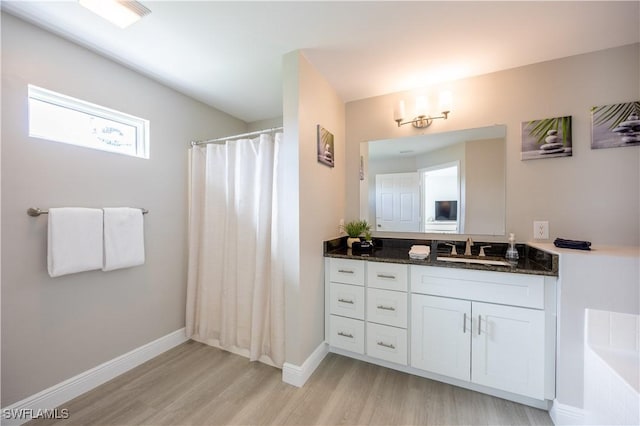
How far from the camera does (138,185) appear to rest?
6.61ft

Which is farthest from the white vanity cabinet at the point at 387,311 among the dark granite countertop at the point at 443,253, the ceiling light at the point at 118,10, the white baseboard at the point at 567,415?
the ceiling light at the point at 118,10

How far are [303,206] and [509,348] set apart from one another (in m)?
1.62

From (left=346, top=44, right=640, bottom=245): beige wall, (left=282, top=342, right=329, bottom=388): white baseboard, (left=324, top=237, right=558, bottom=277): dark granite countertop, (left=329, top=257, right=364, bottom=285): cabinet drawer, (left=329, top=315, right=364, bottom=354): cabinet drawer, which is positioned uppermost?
(left=346, top=44, right=640, bottom=245): beige wall

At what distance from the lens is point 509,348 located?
1525 millimetres

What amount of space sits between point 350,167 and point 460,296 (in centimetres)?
151

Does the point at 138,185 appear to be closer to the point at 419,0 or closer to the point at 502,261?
the point at 419,0

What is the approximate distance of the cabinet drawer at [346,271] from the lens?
196cm

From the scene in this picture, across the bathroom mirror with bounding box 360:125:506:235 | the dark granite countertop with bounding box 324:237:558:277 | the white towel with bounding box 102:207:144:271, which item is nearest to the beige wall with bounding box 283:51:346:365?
the dark granite countertop with bounding box 324:237:558:277

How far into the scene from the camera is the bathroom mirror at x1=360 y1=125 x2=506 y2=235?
6.60 ft

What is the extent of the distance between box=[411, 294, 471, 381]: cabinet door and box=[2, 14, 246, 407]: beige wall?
2146 mm

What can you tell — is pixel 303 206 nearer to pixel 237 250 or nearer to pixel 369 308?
pixel 237 250

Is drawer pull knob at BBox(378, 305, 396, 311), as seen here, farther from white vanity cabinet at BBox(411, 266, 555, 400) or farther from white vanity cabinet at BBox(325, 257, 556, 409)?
white vanity cabinet at BBox(411, 266, 555, 400)

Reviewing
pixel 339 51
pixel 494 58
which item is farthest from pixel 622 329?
pixel 339 51

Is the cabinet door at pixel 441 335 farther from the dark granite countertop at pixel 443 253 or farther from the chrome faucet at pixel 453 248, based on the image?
the chrome faucet at pixel 453 248
